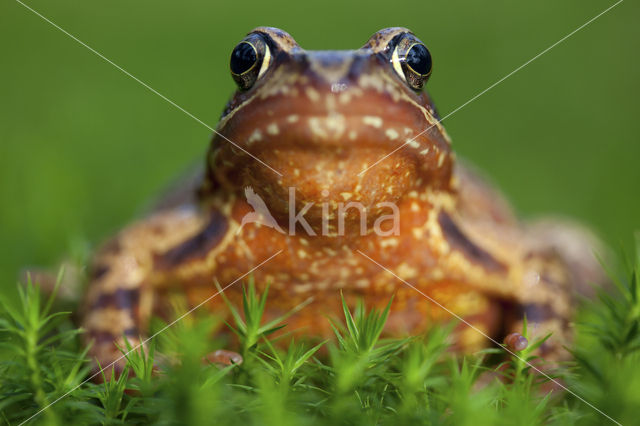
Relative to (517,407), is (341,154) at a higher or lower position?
higher

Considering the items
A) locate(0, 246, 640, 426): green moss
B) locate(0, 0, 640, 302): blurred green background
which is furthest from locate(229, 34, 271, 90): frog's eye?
locate(0, 0, 640, 302): blurred green background

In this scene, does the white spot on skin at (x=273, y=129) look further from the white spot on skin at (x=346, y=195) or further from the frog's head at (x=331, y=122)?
the white spot on skin at (x=346, y=195)

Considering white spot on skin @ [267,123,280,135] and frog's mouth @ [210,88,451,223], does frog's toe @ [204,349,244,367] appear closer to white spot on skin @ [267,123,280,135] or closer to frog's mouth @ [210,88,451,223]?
frog's mouth @ [210,88,451,223]

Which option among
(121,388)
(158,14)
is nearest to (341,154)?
(121,388)

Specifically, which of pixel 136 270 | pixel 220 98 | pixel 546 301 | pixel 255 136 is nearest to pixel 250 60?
pixel 255 136

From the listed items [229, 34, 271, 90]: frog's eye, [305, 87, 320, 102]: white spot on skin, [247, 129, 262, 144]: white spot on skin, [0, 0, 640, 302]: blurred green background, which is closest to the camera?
[305, 87, 320, 102]: white spot on skin

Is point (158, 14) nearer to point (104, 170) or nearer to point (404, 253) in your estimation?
point (104, 170)

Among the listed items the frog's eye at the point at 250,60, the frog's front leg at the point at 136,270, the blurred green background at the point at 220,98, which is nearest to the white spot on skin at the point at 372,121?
the frog's eye at the point at 250,60
